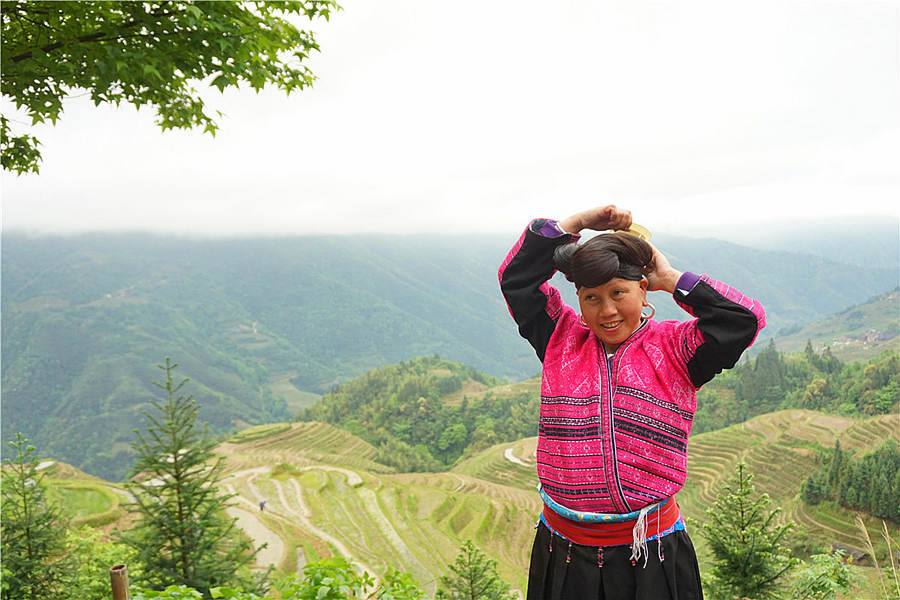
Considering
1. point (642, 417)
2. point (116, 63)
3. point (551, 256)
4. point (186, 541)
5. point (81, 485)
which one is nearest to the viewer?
point (642, 417)

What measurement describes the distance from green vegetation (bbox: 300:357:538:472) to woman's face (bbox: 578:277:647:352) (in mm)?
72229

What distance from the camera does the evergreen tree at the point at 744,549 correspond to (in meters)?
7.05

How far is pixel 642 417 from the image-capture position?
5.68 ft

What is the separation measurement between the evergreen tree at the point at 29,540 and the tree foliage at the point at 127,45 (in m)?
5.48

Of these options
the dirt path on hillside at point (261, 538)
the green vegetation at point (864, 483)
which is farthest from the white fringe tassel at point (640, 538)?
the green vegetation at point (864, 483)

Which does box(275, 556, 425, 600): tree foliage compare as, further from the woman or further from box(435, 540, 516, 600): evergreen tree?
box(435, 540, 516, 600): evergreen tree

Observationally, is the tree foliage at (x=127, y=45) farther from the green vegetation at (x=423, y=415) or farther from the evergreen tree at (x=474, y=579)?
the green vegetation at (x=423, y=415)

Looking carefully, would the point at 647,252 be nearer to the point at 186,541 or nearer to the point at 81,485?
the point at 186,541

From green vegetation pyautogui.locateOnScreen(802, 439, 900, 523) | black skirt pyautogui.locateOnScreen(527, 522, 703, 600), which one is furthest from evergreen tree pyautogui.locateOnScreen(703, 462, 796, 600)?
green vegetation pyautogui.locateOnScreen(802, 439, 900, 523)

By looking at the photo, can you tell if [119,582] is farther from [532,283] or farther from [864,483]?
[864,483]

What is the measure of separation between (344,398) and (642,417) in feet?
344

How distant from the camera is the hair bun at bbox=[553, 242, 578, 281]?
6.04 ft

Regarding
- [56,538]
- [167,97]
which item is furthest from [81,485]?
[167,97]

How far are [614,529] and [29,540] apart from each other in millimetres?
8852
